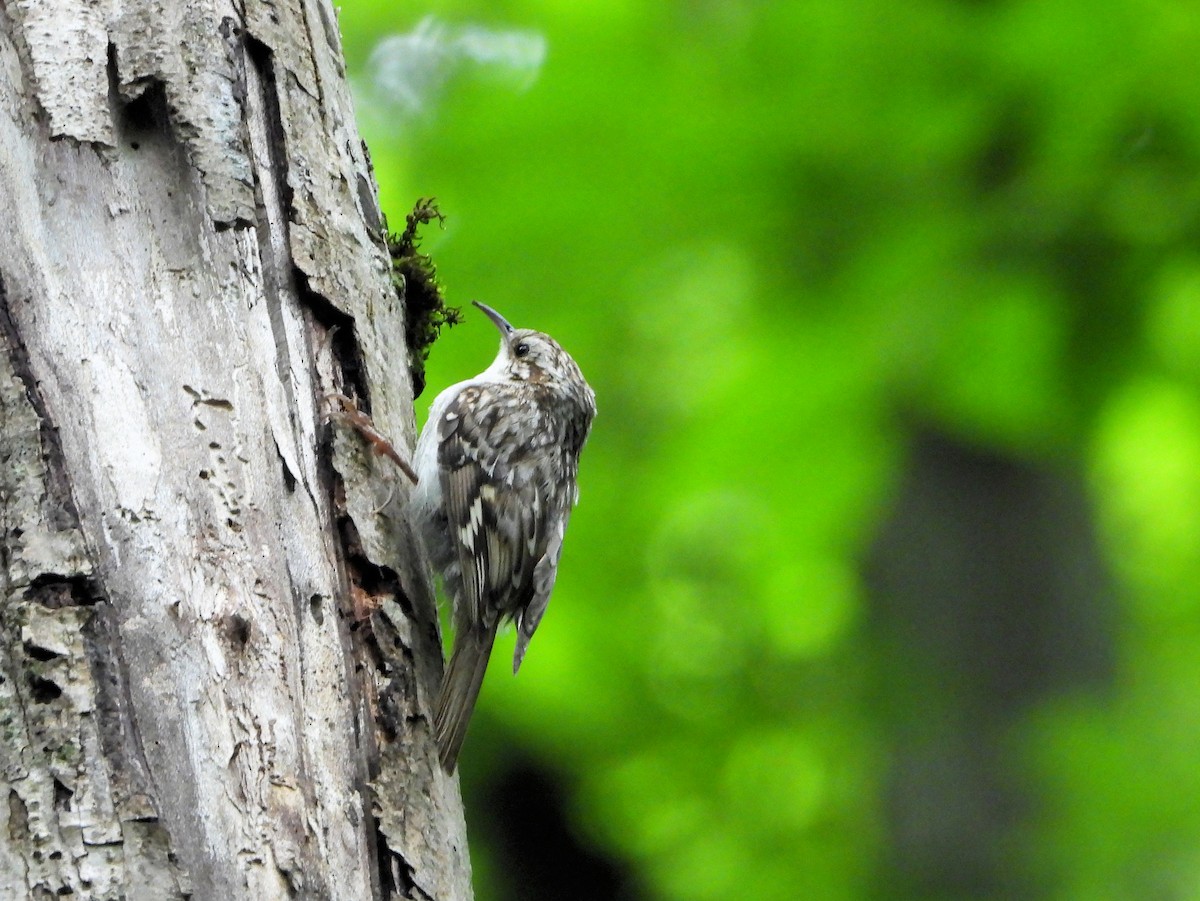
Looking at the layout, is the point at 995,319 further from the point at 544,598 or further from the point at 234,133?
the point at 234,133

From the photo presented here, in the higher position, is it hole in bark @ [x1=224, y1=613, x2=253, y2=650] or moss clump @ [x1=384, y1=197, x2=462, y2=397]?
moss clump @ [x1=384, y1=197, x2=462, y2=397]

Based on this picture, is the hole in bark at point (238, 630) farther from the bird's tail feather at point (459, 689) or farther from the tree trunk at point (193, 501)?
the bird's tail feather at point (459, 689)

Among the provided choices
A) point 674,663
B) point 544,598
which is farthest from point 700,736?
point 544,598

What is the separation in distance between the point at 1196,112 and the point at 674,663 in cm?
295

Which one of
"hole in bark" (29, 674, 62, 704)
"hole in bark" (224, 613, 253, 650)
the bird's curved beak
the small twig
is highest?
the bird's curved beak

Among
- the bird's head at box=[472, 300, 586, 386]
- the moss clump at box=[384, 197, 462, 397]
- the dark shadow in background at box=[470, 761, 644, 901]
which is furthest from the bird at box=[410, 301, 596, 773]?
the dark shadow in background at box=[470, 761, 644, 901]

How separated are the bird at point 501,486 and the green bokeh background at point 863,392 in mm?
637

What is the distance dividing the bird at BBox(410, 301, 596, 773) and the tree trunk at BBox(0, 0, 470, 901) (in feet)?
1.53

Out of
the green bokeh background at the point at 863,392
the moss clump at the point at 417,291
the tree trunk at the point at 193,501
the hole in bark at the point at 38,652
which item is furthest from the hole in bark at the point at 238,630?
the green bokeh background at the point at 863,392

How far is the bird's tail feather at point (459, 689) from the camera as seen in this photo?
226cm

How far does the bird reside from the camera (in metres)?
3.04

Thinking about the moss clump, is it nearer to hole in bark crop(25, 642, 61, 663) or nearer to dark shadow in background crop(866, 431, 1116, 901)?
hole in bark crop(25, 642, 61, 663)

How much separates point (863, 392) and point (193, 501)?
264 cm

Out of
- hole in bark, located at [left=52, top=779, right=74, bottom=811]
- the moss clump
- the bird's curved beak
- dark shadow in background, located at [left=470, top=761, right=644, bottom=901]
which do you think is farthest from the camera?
dark shadow in background, located at [left=470, top=761, right=644, bottom=901]
